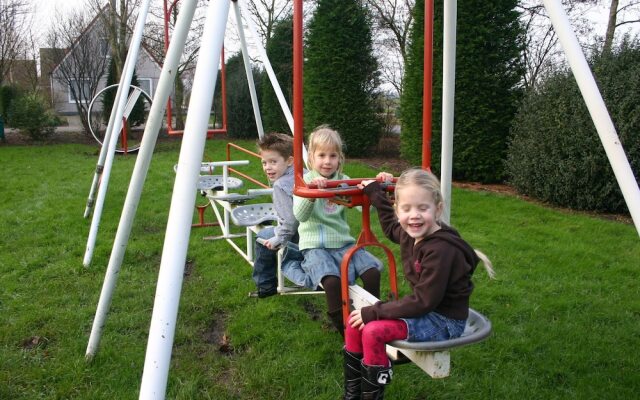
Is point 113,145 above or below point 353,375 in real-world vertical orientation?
above

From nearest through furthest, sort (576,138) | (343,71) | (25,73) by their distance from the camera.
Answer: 1. (576,138)
2. (343,71)
3. (25,73)

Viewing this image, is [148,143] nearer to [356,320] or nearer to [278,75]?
[356,320]

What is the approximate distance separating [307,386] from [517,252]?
3.27 m

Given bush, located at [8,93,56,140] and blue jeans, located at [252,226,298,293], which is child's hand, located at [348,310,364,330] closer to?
blue jeans, located at [252,226,298,293]

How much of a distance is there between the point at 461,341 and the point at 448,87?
146 cm

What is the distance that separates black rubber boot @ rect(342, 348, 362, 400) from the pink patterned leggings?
5.4 inches

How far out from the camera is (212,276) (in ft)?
16.1

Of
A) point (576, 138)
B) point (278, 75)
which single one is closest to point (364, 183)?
point (576, 138)

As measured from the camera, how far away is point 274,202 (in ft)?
11.3

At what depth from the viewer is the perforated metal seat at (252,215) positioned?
387 cm

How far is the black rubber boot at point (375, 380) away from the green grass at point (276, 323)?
0.76m

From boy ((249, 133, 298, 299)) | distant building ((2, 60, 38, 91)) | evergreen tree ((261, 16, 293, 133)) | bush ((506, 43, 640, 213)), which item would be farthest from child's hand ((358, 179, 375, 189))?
distant building ((2, 60, 38, 91))

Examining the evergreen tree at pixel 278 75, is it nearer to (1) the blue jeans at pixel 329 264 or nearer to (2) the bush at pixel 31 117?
(2) the bush at pixel 31 117

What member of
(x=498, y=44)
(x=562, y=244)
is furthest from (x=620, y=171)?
(x=498, y=44)
